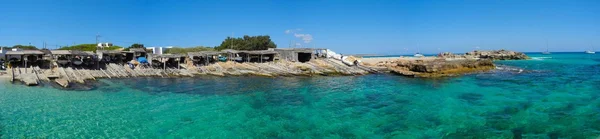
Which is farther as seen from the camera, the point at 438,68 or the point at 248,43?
the point at 248,43

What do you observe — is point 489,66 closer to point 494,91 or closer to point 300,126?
point 494,91

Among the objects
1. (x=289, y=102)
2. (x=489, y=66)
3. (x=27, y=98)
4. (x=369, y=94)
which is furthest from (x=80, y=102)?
(x=489, y=66)

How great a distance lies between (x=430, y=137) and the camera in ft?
43.6

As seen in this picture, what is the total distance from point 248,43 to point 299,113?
5757 centimetres

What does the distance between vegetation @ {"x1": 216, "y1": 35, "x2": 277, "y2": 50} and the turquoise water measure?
153ft

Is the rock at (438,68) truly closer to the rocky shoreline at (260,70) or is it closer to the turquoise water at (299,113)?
the rocky shoreline at (260,70)

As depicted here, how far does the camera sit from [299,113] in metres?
18.0

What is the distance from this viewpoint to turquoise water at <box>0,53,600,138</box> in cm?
1404

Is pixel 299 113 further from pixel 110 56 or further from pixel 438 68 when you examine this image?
pixel 110 56

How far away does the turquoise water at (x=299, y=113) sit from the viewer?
46.1 feet

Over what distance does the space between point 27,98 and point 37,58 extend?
23.1m

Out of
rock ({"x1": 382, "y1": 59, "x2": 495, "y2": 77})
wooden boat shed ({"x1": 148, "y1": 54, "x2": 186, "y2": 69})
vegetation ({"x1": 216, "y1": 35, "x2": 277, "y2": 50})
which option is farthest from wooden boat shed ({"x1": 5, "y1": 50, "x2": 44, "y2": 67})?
rock ({"x1": 382, "y1": 59, "x2": 495, "y2": 77})

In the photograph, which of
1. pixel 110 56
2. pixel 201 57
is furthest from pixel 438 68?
pixel 110 56

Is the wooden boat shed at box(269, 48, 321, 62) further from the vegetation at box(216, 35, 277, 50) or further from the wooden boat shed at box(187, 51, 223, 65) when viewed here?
the vegetation at box(216, 35, 277, 50)
